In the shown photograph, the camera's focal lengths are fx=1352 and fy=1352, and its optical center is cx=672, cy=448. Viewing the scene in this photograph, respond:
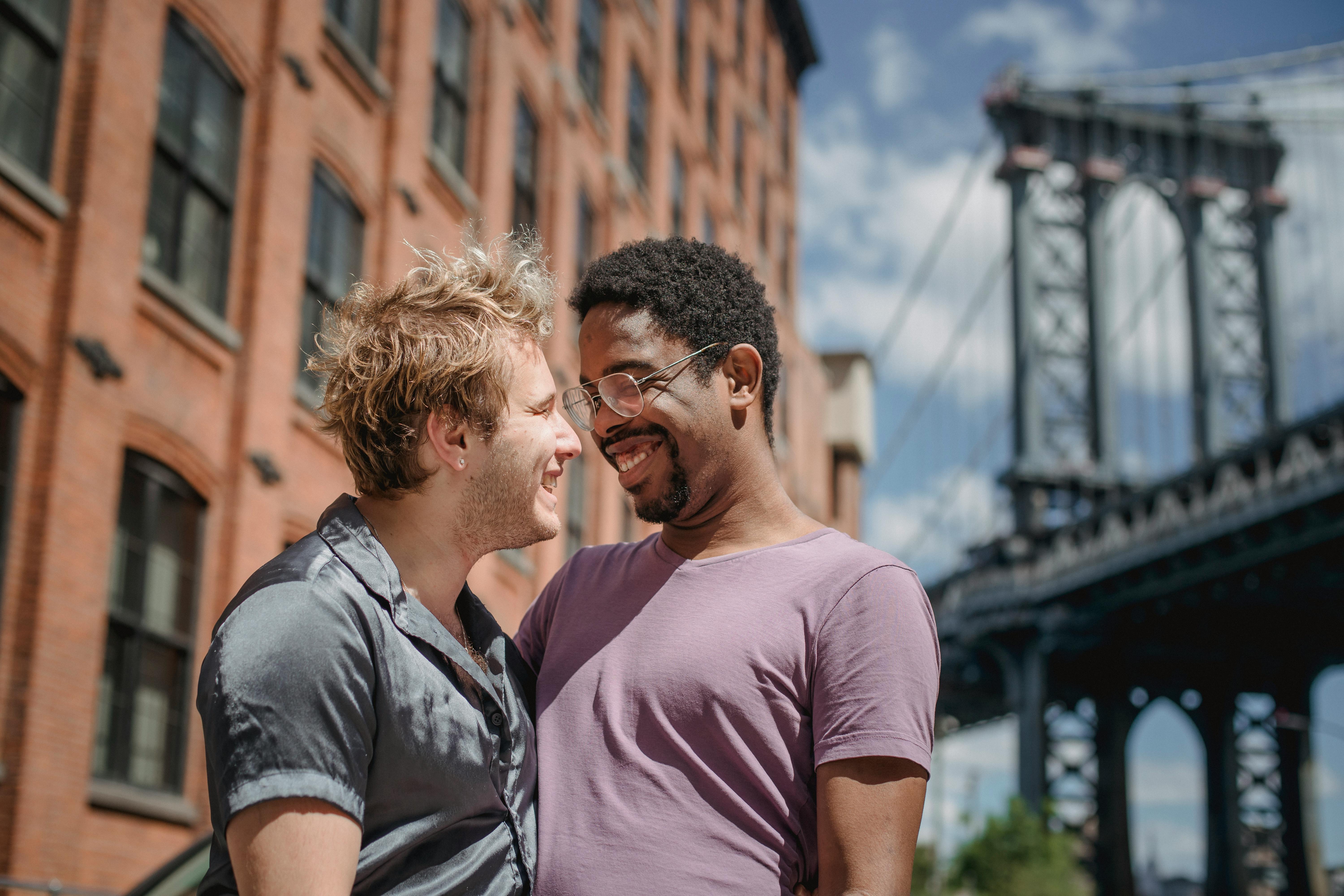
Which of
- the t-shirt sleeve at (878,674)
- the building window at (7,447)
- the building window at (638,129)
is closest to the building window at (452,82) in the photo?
the building window at (638,129)

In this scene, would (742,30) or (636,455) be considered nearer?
(636,455)

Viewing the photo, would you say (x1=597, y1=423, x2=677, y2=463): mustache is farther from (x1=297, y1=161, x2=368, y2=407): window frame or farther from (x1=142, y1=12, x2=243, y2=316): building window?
(x1=297, y1=161, x2=368, y2=407): window frame

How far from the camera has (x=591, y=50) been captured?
22406 millimetres

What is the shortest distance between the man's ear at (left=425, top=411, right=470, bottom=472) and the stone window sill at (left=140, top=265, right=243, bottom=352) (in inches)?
333

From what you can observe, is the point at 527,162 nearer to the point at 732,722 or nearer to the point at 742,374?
the point at 742,374

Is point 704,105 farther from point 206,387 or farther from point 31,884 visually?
point 31,884

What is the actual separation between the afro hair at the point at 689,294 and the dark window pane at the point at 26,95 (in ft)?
24.1

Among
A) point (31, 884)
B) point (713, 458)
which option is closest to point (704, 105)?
point (31, 884)

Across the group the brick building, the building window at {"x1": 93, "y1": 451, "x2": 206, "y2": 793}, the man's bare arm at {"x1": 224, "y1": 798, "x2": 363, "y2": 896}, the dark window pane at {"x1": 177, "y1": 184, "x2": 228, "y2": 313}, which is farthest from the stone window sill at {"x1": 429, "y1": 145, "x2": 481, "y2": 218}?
the man's bare arm at {"x1": 224, "y1": 798, "x2": 363, "y2": 896}

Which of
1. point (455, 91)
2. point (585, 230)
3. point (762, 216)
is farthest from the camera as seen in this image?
point (762, 216)

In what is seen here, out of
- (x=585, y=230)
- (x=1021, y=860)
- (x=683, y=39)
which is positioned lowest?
(x=1021, y=860)

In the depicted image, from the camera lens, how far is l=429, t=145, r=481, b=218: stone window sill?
50.5ft

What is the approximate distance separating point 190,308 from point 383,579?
9047mm

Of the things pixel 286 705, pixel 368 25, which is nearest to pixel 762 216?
→ pixel 368 25
